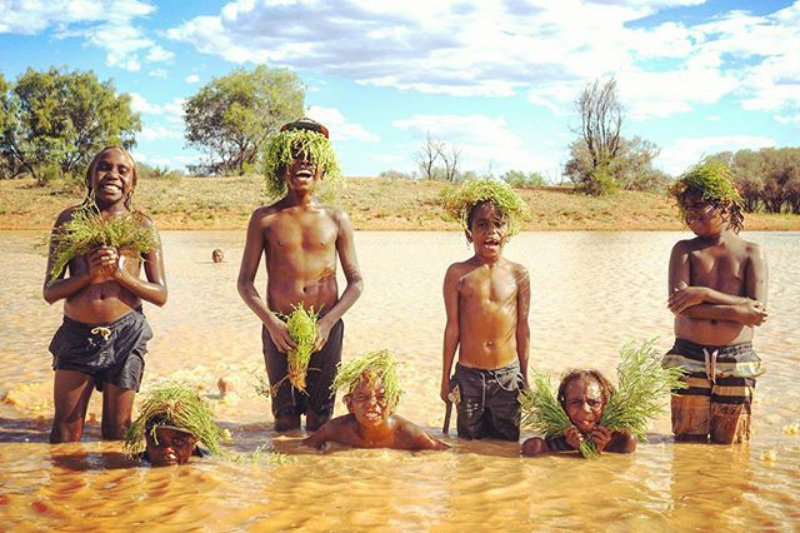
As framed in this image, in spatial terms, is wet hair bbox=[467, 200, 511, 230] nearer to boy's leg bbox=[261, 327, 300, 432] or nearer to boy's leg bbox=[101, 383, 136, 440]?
boy's leg bbox=[261, 327, 300, 432]

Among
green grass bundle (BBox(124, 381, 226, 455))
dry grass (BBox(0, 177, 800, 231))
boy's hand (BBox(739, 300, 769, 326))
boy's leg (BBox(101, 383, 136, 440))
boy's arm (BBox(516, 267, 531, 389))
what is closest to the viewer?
green grass bundle (BBox(124, 381, 226, 455))

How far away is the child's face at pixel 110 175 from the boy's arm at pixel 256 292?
870 millimetres

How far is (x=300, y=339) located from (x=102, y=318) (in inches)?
49.0

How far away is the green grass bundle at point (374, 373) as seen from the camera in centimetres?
493

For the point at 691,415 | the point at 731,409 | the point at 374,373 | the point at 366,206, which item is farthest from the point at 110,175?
the point at 366,206

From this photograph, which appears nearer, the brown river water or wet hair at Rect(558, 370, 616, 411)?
the brown river water

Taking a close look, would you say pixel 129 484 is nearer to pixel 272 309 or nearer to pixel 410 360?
pixel 272 309

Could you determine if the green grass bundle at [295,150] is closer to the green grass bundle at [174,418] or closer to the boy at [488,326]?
the boy at [488,326]

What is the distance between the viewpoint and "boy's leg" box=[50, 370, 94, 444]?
4945mm

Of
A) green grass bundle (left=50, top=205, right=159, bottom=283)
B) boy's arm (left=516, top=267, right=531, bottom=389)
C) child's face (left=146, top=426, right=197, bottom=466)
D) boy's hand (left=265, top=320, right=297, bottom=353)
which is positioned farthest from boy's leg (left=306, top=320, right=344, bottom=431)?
green grass bundle (left=50, top=205, right=159, bottom=283)

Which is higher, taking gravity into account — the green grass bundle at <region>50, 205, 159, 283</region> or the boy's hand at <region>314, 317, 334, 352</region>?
the green grass bundle at <region>50, 205, 159, 283</region>

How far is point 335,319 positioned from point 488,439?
1294 millimetres

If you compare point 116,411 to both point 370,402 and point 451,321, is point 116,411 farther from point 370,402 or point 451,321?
point 451,321

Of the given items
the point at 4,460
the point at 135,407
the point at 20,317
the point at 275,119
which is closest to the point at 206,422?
the point at 4,460
